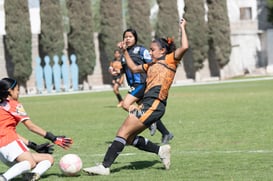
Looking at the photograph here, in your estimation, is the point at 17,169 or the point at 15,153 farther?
the point at 15,153

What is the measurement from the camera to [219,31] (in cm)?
4859

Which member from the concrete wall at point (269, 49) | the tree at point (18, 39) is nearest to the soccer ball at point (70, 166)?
the tree at point (18, 39)

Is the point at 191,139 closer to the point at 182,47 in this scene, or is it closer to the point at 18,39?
the point at 182,47

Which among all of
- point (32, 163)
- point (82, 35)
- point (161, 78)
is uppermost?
point (161, 78)

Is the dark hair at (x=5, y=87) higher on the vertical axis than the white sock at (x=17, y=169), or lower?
higher

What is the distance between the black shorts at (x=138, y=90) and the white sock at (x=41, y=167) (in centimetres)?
406

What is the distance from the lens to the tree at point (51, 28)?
142 ft

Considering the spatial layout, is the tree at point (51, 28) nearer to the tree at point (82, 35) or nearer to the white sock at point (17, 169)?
the tree at point (82, 35)

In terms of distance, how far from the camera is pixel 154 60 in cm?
1045

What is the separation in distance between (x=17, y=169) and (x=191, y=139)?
5.73m

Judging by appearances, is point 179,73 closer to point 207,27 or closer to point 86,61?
point 207,27

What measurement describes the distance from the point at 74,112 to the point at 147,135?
8242mm

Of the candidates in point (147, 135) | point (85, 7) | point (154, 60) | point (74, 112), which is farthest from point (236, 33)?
point (154, 60)

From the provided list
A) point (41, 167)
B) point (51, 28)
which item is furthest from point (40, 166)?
point (51, 28)
